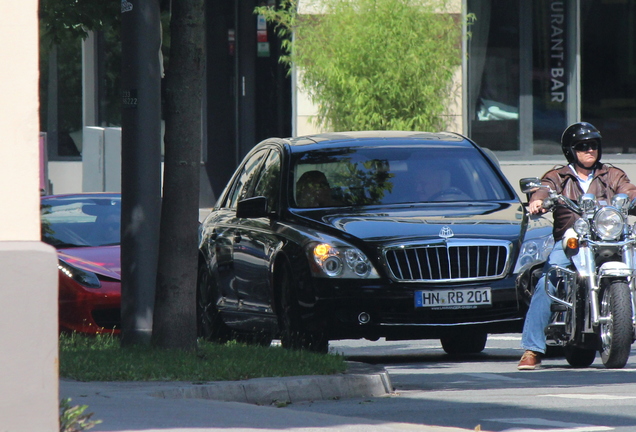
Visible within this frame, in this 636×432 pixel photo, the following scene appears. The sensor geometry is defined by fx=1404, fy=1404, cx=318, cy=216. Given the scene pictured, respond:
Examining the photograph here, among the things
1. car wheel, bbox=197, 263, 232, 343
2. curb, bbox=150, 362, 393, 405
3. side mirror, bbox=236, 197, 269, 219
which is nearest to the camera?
curb, bbox=150, 362, 393, 405

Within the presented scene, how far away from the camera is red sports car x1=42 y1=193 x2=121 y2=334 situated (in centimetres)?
1162

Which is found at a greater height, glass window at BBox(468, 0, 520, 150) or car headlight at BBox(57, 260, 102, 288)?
glass window at BBox(468, 0, 520, 150)

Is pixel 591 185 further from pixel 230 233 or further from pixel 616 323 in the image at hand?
pixel 230 233

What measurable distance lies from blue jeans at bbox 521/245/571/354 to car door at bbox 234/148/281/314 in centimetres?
188

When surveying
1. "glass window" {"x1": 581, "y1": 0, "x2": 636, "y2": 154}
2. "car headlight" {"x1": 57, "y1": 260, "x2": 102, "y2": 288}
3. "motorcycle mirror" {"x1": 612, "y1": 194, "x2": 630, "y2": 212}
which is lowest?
"car headlight" {"x1": 57, "y1": 260, "x2": 102, "y2": 288}

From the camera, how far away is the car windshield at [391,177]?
10.5 metres

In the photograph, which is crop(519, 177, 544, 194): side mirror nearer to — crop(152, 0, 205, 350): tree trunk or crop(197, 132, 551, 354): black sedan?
crop(197, 132, 551, 354): black sedan

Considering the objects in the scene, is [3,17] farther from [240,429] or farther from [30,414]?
[240,429]

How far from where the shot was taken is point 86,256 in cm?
1222

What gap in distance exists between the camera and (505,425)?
274 inches

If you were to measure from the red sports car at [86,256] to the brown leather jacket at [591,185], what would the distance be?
3912 mm

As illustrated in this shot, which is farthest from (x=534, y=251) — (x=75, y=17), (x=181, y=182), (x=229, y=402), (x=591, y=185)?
(x=75, y=17)

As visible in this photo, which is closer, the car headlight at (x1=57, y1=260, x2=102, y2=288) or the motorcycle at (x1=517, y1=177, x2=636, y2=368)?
the motorcycle at (x1=517, y1=177, x2=636, y2=368)

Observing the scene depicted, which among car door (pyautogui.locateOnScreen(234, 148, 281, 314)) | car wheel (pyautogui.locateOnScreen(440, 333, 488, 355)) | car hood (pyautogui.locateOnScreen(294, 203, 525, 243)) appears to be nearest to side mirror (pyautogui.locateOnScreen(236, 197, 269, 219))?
car door (pyautogui.locateOnScreen(234, 148, 281, 314))
